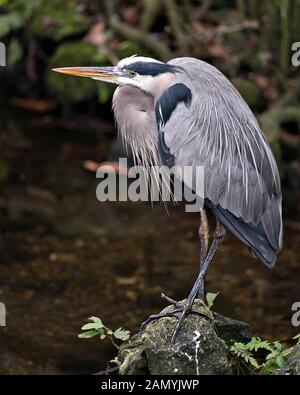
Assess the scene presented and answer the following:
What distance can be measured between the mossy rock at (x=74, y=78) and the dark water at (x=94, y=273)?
174cm

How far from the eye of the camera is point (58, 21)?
34.9 feet

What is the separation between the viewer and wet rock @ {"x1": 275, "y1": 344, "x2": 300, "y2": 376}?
12.5 ft

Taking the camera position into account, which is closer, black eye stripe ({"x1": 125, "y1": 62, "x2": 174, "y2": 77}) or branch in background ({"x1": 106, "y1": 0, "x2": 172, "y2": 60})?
black eye stripe ({"x1": 125, "y1": 62, "x2": 174, "y2": 77})

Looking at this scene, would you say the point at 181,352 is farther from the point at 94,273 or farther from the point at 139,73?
the point at 94,273

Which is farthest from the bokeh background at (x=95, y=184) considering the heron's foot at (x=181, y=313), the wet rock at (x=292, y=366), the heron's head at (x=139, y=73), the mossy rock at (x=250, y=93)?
the heron's head at (x=139, y=73)

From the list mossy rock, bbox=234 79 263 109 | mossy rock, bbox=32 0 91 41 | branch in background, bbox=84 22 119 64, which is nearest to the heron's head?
mossy rock, bbox=234 79 263 109

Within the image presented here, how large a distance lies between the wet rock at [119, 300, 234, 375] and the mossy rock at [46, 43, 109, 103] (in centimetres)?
593

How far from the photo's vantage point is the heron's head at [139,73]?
4555 millimetres

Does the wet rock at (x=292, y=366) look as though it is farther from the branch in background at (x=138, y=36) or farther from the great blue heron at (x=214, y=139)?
the branch in background at (x=138, y=36)

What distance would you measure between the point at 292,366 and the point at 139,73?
179 cm

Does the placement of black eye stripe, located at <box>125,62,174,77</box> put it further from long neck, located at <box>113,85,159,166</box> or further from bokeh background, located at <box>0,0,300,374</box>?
bokeh background, located at <box>0,0,300,374</box>

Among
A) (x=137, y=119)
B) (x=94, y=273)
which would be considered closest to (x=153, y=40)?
(x=94, y=273)
